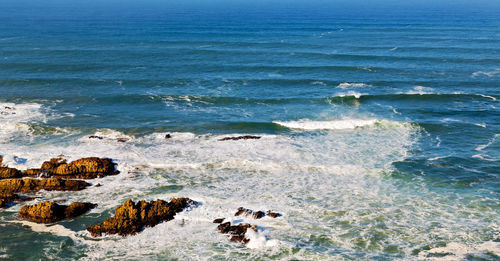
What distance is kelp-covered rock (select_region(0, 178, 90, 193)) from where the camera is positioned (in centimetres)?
2198

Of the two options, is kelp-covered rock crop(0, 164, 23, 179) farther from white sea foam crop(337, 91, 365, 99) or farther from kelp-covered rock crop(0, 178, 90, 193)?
white sea foam crop(337, 91, 365, 99)

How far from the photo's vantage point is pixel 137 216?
1914cm

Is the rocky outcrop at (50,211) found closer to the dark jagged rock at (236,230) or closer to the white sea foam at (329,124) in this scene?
the dark jagged rock at (236,230)

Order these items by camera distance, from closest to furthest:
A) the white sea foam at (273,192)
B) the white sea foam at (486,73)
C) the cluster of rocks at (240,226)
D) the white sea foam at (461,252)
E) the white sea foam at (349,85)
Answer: the white sea foam at (461,252), the white sea foam at (273,192), the cluster of rocks at (240,226), the white sea foam at (349,85), the white sea foam at (486,73)

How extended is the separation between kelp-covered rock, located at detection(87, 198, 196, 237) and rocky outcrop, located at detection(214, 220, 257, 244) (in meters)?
2.66

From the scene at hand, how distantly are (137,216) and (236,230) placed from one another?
4741 mm

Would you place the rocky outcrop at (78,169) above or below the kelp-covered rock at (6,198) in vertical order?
above

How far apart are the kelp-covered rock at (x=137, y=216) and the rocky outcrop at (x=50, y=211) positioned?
5.86 feet

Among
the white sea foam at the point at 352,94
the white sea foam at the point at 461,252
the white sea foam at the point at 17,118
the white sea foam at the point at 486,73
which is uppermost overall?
the white sea foam at the point at 486,73

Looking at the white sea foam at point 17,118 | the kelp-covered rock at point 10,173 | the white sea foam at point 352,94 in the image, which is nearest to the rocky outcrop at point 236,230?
the kelp-covered rock at point 10,173

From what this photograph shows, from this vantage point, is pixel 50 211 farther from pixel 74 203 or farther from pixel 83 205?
pixel 83 205

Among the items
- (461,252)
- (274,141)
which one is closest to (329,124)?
(274,141)

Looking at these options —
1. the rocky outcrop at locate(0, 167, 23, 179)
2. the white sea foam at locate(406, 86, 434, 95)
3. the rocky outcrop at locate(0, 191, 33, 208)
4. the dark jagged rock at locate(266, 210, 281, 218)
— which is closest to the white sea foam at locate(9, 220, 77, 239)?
the rocky outcrop at locate(0, 191, 33, 208)

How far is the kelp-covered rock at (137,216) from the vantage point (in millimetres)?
18438
